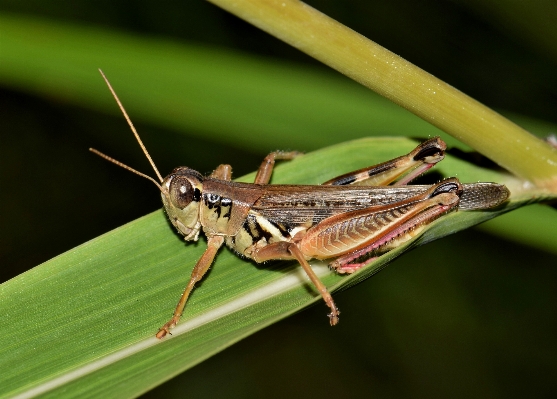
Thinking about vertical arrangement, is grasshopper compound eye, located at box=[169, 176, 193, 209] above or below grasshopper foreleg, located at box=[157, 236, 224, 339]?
above

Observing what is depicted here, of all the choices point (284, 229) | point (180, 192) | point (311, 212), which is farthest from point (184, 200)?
point (311, 212)

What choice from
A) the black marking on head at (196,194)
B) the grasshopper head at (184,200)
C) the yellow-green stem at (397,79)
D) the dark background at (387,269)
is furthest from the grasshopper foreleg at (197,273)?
the dark background at (387,269)

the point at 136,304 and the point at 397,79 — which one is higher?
the point at 136,304

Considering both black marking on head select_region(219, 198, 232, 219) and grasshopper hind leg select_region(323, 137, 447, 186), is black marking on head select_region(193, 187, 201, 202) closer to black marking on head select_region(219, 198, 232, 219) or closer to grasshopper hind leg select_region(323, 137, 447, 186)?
black marking on head select_region(219, 198, 232, 219)

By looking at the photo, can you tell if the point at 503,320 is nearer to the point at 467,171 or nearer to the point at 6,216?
the point at 467,171

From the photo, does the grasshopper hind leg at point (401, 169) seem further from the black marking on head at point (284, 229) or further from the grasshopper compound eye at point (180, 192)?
the grasshopper compound eye at point (180, 192)

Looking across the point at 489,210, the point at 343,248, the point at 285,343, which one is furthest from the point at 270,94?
the point at 285,343

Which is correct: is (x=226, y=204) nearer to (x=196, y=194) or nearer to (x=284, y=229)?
(x=196, y=194)

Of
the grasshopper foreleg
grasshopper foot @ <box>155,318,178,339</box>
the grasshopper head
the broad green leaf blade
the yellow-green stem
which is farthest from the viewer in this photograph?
the grasshopper head

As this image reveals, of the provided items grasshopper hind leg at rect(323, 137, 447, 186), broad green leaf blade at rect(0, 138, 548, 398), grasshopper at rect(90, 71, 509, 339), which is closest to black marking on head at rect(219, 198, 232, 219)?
grasshopper at rect(90, 71, 509, 339)
